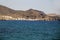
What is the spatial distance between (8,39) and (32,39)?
3982mm

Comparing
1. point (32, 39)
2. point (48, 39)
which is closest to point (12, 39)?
point (32, 39)

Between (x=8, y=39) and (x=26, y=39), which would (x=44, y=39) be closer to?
(x=26, y=39)

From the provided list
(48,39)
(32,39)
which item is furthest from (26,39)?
(48,39)

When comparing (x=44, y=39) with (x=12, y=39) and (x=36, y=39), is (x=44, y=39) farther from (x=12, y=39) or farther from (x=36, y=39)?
(x=12, y=39)

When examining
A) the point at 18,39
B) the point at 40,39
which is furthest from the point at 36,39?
the point at 18,39

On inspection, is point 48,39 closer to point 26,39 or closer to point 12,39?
point 26,39

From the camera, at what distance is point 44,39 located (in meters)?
34.6

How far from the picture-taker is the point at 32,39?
3441 cm

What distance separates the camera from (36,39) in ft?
113

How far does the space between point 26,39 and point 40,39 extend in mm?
2341

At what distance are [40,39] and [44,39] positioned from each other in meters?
0.70

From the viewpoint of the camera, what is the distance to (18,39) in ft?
112

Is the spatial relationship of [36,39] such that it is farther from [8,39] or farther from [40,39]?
[8,39]

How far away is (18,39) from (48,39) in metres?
5.00
